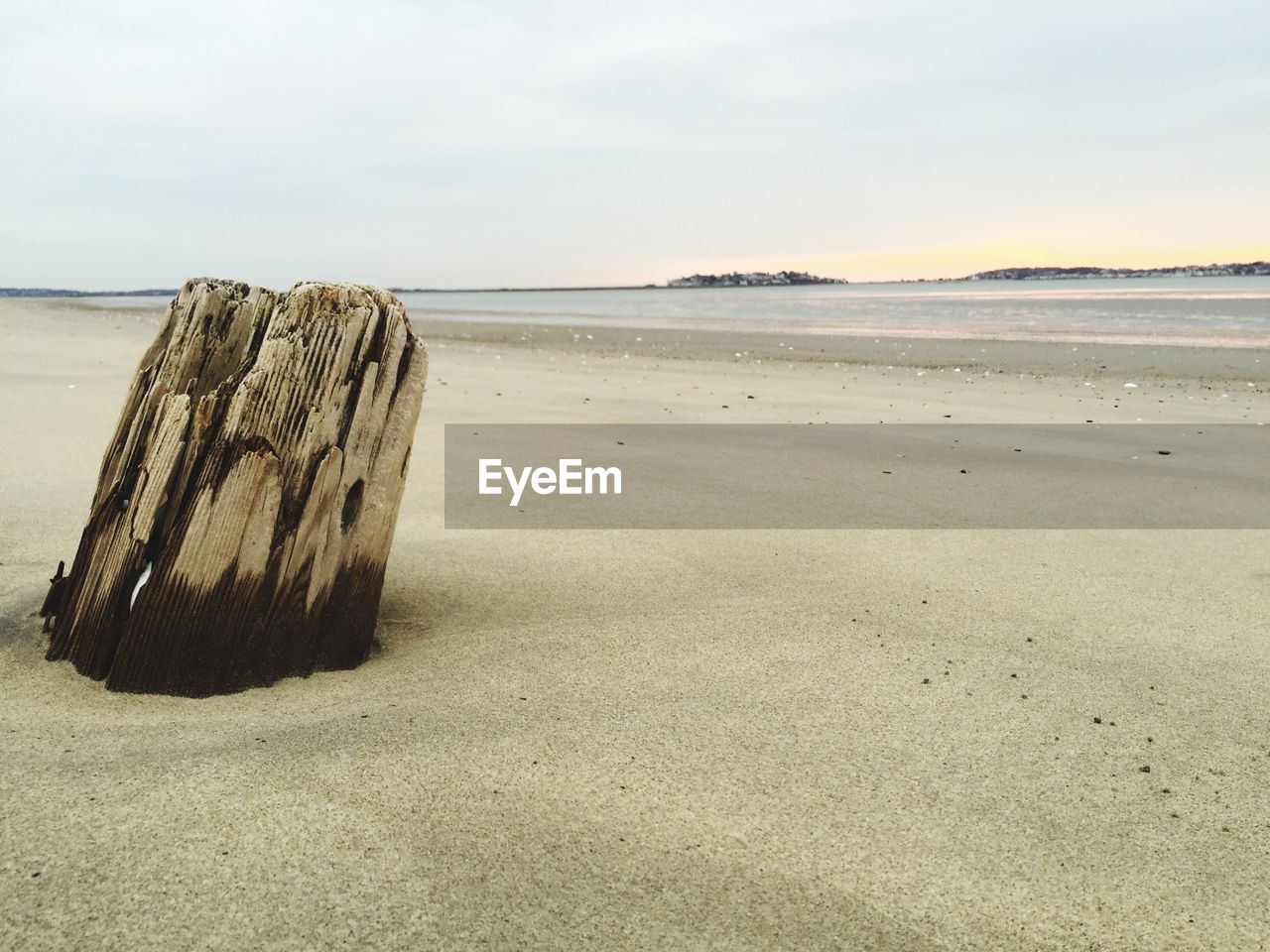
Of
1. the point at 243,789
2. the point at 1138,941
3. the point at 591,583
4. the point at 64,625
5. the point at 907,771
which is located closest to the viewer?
the point at 1138,941

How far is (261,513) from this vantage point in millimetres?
2730

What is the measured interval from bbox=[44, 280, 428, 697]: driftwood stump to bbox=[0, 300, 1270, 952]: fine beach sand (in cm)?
13

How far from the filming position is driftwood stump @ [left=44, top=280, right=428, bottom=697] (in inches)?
107

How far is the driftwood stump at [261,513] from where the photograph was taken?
2730mm

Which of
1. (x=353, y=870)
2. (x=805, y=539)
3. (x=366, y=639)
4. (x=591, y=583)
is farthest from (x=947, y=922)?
(x=805, y=539)

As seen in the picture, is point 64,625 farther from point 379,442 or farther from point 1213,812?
point 1213,812

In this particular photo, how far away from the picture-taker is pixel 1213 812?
225 cm

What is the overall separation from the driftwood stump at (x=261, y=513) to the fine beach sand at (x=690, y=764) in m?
0.13

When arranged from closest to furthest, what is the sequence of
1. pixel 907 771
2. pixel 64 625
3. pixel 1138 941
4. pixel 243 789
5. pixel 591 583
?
1. pixel 1138 941
2. pixel 243 789
3. pixel 907 771
4. pixel 64 625
5. pixel 591 583

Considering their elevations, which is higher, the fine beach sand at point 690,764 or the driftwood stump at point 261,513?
the driftwood stump at point 261,513

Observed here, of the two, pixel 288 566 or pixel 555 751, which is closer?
pixel 555 751

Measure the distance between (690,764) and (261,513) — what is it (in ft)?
4.52

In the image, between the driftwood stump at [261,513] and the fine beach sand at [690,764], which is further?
the driftwood stump at [261,513]

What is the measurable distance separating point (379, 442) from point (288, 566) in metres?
0.46
